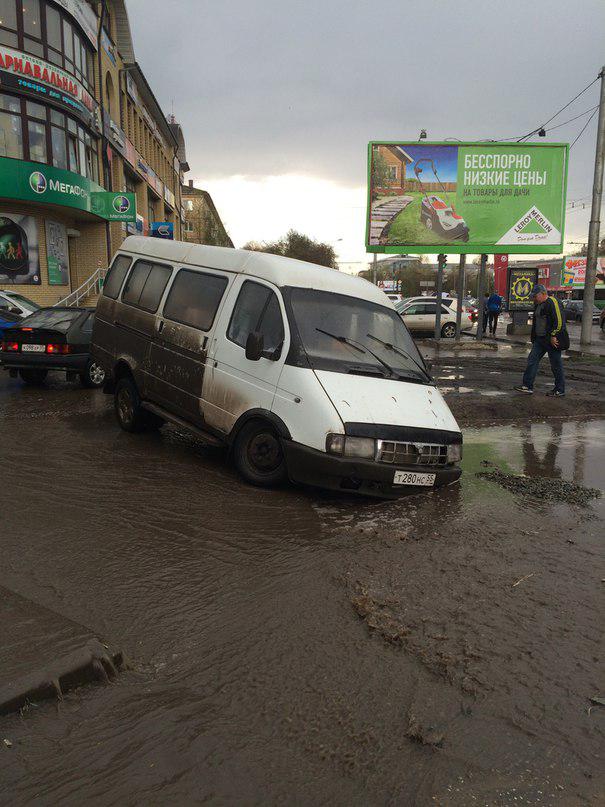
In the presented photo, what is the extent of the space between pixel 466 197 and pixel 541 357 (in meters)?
11.9

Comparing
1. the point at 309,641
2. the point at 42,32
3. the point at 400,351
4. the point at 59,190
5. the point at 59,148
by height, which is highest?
the point at 42,32

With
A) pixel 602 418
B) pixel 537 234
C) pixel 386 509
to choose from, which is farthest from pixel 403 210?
pixel 386 509

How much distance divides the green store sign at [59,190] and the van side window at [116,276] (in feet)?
50.9

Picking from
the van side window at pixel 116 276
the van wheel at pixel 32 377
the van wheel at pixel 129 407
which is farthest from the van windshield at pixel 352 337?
the van wheel at pixel 32 377

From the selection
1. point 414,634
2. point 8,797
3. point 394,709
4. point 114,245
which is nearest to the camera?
point 8,797

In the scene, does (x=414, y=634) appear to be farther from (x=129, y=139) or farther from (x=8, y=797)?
(x=129, y=139)

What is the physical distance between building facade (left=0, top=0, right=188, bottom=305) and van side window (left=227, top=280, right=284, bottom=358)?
18401 mm

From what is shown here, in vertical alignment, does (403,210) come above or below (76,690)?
above

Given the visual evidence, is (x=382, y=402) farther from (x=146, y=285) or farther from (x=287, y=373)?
(x=146, y=285)

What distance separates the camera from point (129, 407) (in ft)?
25.1

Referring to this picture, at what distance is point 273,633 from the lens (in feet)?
10.8

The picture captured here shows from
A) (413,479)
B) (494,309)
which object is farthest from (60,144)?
(413,479)

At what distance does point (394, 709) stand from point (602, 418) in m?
8.35

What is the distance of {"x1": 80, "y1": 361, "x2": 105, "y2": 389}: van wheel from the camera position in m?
11.3
